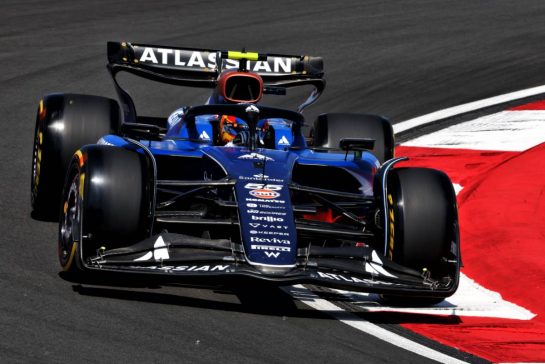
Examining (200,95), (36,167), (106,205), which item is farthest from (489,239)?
(200,95)

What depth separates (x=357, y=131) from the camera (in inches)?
427

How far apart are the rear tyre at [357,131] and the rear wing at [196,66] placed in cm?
66

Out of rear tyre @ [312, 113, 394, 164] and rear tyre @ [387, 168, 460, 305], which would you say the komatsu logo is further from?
rear tyre @ [387, 168, 460, 305]

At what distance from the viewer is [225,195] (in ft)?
29.6

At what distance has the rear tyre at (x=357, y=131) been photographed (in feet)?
35.6

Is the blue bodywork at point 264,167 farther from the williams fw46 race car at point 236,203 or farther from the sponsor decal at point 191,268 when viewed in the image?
the sponsor decal at point 191,268

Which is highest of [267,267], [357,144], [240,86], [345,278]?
[240,86]

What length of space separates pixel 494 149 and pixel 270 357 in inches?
251

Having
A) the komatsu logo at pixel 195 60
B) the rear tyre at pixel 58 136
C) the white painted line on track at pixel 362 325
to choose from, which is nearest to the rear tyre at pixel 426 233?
the white painted line on track at pixel 362 325

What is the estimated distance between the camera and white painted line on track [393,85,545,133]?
14445 millimetres

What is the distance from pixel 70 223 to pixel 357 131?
332cm

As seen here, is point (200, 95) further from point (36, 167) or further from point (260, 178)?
point (260, 178)

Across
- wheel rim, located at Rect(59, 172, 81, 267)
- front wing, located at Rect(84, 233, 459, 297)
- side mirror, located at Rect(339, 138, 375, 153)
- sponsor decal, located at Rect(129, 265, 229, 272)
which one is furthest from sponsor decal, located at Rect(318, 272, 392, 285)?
side mirror, located at Rect(339, 138, 375, 153)

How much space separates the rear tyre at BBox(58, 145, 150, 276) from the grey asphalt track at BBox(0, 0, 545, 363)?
0.97ft
